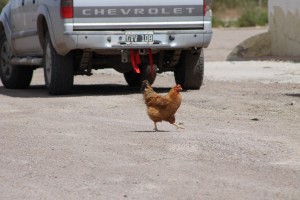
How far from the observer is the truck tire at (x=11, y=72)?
1864 centimetres

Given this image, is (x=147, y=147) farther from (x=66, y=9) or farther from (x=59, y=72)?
(x=59, y=72)

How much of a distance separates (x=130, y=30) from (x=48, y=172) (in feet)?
24.7

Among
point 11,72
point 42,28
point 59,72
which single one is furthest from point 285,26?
point 59,72

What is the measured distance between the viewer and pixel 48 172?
8.37m

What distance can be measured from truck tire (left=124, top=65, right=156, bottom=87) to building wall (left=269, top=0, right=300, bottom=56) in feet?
21.0

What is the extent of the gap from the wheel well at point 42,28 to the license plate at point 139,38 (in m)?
1.65

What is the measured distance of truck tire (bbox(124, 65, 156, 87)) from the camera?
17703 mm

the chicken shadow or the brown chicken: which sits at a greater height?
the brown chicken

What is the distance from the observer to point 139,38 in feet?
51.5

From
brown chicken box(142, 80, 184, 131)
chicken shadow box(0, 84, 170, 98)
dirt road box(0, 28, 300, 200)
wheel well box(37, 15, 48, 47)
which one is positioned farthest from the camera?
wheel well box(37, 15, 48, 47)

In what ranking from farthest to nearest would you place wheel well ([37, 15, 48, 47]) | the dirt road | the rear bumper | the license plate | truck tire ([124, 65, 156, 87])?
truck tire ([124, 65, 156, 87]) < wheel well ([37, 15, 48, 47]) < the license plate < the rear bumper < the dirt road

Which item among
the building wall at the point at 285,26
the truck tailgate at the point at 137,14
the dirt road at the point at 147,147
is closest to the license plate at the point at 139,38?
the truck tailgate at the point at 137,14

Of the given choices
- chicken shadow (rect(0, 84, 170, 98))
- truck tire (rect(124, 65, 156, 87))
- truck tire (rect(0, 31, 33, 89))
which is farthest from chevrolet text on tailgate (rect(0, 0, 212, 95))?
truck tire (rect(0, 31, 33, 89))

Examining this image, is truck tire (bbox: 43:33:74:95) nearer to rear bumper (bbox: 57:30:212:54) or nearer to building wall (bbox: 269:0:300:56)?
rear bumper (bbox: 57:30:212:54)
